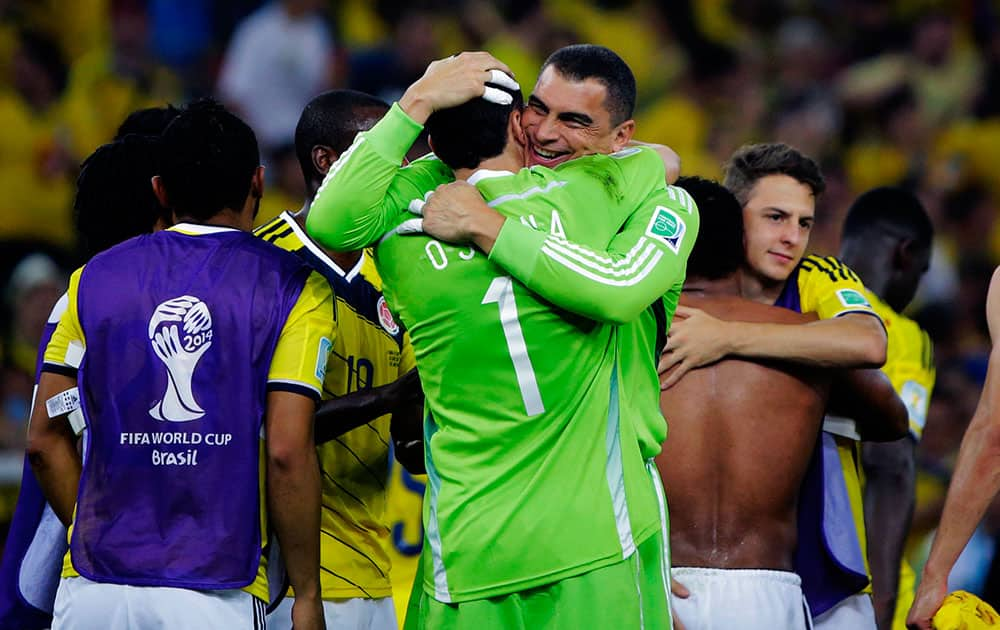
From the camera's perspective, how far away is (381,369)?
4.20 metres

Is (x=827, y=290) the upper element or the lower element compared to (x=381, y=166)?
lower

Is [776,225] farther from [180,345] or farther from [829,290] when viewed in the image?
[180,345]

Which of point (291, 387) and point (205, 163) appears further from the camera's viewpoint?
point (205, 163)

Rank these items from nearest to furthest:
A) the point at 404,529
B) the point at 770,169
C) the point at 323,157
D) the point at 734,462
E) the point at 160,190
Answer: the point at 160,190 → the point at 734,462 → the point at 323,157 → the point at 770,169 → the point at 404,529

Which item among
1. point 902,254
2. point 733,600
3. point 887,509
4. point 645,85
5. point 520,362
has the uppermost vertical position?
point 645,85

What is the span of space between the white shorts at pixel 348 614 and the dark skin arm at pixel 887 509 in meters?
2.26

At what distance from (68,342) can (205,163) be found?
0.60m

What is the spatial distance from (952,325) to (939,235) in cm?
96

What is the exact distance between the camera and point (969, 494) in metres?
3.70

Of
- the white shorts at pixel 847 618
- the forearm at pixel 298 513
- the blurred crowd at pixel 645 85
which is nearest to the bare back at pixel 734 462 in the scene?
the white shorts at pixel 847 618

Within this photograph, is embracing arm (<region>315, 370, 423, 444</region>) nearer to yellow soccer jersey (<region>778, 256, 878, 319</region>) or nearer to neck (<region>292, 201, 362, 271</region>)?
neck (<region>292, 201, 362, 271</region>)

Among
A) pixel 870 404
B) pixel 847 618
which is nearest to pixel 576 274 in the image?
pixel 870 404

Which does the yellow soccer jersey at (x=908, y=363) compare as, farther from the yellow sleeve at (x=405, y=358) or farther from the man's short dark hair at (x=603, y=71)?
the man's short dark hair at (x=603, y=71)

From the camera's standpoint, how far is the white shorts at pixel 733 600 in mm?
4082
